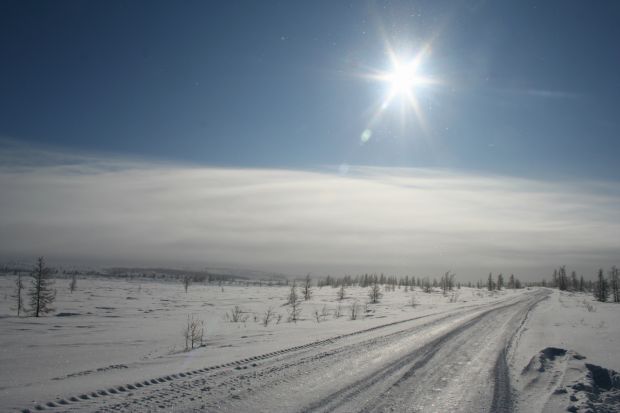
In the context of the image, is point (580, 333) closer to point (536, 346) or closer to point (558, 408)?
point (536, 346)

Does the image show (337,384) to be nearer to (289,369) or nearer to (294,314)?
(289,369)

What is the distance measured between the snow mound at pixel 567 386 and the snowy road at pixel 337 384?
1.61ft

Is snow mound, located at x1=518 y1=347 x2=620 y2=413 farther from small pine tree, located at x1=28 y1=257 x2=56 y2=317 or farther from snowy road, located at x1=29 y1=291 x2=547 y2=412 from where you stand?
small pine tree, located at x1=28 y1=257 x2=56 y2=317

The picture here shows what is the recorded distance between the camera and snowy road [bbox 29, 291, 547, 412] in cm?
650

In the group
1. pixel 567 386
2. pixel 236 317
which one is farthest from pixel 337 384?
pixel 236 317

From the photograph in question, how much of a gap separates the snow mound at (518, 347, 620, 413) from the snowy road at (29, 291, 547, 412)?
491 mm

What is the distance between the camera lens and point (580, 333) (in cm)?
1625

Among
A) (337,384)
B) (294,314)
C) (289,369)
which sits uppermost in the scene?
(337,384)

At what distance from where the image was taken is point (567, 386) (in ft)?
26.0

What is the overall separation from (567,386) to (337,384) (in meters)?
4.79

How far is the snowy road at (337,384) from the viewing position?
650 centimetres

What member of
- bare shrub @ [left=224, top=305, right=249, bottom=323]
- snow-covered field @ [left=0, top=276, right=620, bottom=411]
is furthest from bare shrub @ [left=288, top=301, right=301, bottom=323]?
snow-covered field @ [left=0, top=276, right=620, bottom=411]

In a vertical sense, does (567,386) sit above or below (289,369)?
above

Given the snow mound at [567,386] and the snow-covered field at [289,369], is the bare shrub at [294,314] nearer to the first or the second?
the snow-covered field at [289,369]
